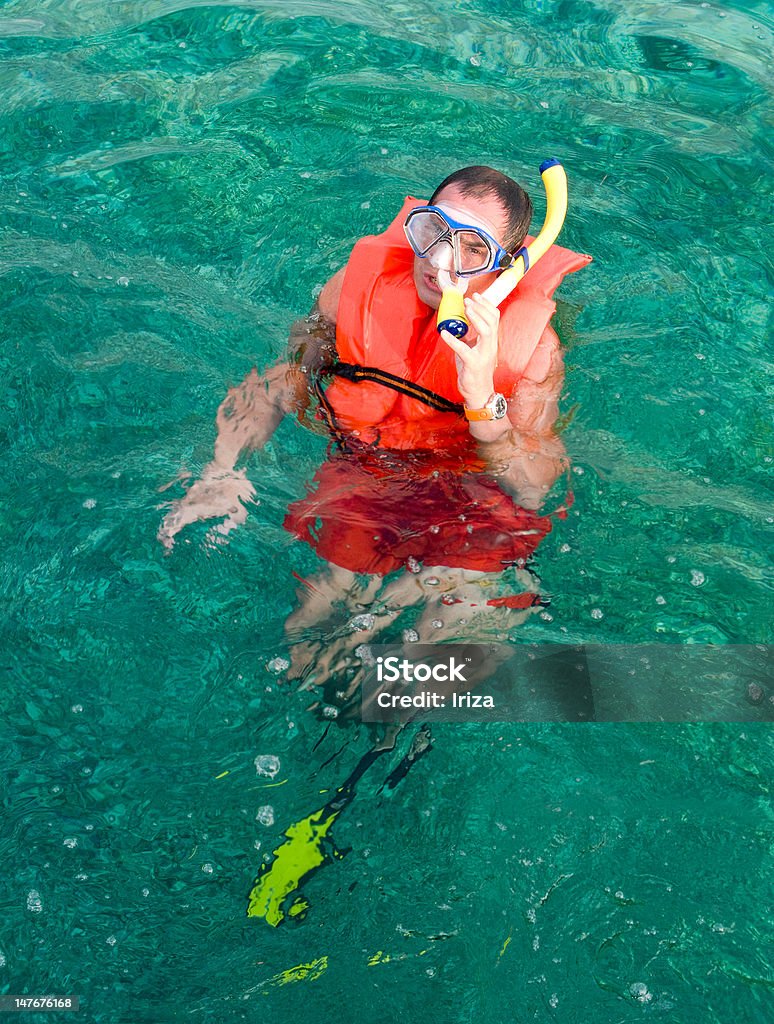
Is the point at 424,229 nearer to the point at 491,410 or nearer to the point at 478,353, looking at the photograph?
the point at 478,353

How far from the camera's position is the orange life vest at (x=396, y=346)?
3.99m

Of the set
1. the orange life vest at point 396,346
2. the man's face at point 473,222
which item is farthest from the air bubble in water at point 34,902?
the man's face at point 473,222

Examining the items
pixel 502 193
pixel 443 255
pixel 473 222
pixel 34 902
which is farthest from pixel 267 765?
pixel 502 193

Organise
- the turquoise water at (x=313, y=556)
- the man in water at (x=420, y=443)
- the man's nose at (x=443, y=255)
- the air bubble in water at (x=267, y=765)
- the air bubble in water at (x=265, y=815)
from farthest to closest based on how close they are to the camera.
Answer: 1. the man in water at (x=420, y=443)
2. the man's nose at (x=443, y=255)
3. the air bubble in water at (x=267, y=765)
4. the air bubble in water at (x=265, y=815)
5. the turquoise water at (x=313, y=556)

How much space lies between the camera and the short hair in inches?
145

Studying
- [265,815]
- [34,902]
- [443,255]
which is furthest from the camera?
[443,255]

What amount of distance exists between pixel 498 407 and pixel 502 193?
804 mm

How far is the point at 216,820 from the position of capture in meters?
3.40

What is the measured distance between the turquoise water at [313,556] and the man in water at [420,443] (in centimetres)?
20

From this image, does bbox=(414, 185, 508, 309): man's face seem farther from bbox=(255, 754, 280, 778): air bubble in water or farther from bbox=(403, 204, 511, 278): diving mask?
bbox=(255, 754, 280, 778): air bubble in water

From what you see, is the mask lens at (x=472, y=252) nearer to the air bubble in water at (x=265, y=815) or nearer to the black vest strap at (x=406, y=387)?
the black vest strap at (x=406, y=387)

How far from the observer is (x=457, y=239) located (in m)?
3.62

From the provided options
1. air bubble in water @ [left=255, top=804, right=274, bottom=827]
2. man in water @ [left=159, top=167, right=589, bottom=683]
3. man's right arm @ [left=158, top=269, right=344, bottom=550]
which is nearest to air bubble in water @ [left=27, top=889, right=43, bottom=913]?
air bubble in water @ [left=255, top=804, right=274, bottom=827]

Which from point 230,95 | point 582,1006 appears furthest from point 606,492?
point 230,95
